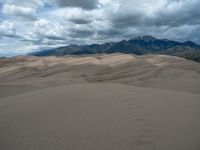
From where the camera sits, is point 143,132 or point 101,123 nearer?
point 143,132

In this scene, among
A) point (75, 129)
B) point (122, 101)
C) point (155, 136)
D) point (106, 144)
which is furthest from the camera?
point (122, 101)

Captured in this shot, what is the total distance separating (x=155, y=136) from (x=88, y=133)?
108cm

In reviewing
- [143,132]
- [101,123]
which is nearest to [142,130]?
[143,132]

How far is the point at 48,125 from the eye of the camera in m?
4.49

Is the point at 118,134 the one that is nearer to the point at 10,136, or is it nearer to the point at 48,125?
the point at 48,125

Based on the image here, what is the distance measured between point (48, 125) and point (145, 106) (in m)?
2.49

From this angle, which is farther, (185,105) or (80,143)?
(185,105)

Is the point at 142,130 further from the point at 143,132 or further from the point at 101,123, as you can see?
the point at 101,123

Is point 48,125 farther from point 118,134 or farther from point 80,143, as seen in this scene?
point 118,134

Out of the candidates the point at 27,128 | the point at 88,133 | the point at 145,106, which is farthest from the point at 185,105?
the point at 27,128

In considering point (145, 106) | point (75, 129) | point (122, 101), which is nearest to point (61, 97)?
point (122, 101)

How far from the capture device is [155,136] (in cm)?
387

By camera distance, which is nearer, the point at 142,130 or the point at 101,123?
the point at 142,130

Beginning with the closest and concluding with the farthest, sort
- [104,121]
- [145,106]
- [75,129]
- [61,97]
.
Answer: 1. [75,129]
2. [104,121]
3. [145,106]
4. [61,97]
